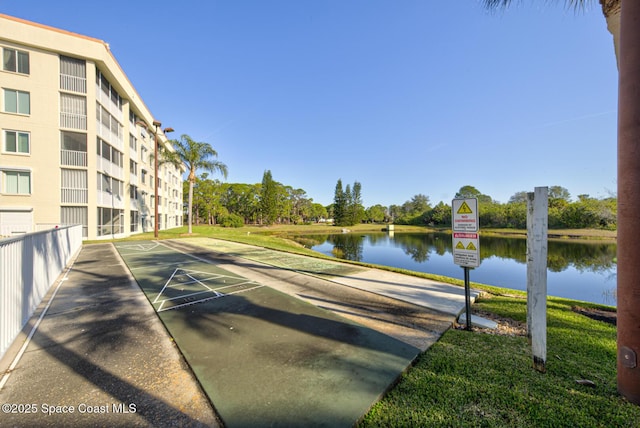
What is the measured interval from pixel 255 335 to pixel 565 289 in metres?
16.1

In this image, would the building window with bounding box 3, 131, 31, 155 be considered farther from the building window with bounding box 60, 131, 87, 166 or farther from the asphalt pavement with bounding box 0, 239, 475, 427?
the asphalt pavement with bounding box 0, 239, 475, 427

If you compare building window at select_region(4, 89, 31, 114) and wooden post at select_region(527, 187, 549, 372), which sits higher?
building window at select_region(4, 89, 31, 114)

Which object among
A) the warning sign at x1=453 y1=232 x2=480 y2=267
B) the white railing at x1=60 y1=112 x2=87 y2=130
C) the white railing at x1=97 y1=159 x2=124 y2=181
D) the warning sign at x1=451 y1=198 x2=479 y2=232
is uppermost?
the white railing at x1=60 y1=112 x2=87 y2=130

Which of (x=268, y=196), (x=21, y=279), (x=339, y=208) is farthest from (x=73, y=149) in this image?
(x=339, y=208)

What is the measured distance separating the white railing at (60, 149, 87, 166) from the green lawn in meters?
24.8

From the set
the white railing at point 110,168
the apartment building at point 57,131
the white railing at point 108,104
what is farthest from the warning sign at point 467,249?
the white railing at point 108,104

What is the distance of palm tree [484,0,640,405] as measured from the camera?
2.35 metres

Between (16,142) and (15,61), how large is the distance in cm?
544

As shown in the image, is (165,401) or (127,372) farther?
(127,372)

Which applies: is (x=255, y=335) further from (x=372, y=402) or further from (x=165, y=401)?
(x=372, y=402)

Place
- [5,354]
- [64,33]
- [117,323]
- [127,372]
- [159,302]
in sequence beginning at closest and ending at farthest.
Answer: [127,372] → [5,354] → [117,323] → [159,302] → [64,33]

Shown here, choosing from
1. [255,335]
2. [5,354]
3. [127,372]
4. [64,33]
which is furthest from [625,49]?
[64,33]

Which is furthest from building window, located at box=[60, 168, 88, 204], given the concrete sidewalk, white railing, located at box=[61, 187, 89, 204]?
the concrete sidewalk

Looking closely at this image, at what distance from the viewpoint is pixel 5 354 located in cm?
339
